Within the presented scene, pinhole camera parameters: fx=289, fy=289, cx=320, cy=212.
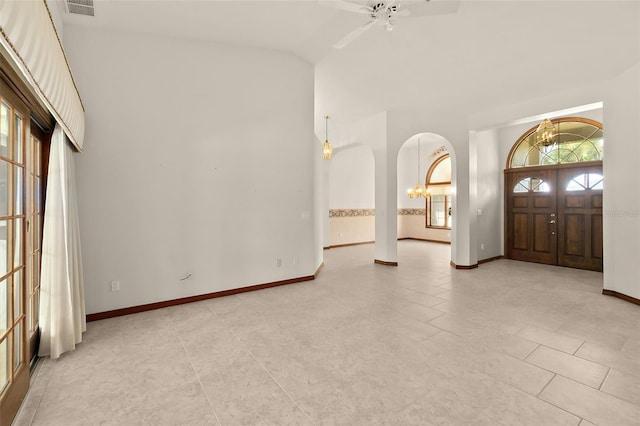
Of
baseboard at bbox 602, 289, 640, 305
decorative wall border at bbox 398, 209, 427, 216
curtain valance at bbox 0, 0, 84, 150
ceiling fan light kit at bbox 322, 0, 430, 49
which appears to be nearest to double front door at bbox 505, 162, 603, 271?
baseboard at bbox 602, 289, 640, 305

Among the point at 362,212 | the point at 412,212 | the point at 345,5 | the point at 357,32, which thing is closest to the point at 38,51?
the point at 345,5

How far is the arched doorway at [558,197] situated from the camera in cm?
573

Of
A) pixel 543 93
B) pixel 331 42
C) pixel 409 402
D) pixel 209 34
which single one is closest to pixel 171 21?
pixel 209 34

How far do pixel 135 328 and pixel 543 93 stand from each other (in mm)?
7033

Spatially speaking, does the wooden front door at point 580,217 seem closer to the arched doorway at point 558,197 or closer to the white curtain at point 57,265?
the arched doorway at point 558,197

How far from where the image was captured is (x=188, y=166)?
12.7 feet

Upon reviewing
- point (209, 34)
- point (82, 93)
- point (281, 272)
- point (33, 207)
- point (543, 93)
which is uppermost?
point (209, 34)

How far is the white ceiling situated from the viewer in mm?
3246

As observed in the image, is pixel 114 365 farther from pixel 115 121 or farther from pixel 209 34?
pixel 209 34

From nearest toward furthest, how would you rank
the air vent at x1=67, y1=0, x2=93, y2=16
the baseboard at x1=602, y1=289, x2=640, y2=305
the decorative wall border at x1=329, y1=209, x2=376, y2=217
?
1. the air vent at x1=67, y1=0, x2=93, y2=16
2. the baseboard at x1=602, y1=289, x2=640, y2=305
3. the decorative wall border at x1=329, y1=209, x2=376, y2=217

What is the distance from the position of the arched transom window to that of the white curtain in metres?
7.06

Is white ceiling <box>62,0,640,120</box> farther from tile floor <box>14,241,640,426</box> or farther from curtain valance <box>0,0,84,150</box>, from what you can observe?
tile floor <box>14,241,640,426</box>

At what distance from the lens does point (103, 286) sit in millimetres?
3439

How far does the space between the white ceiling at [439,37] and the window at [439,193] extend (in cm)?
495
